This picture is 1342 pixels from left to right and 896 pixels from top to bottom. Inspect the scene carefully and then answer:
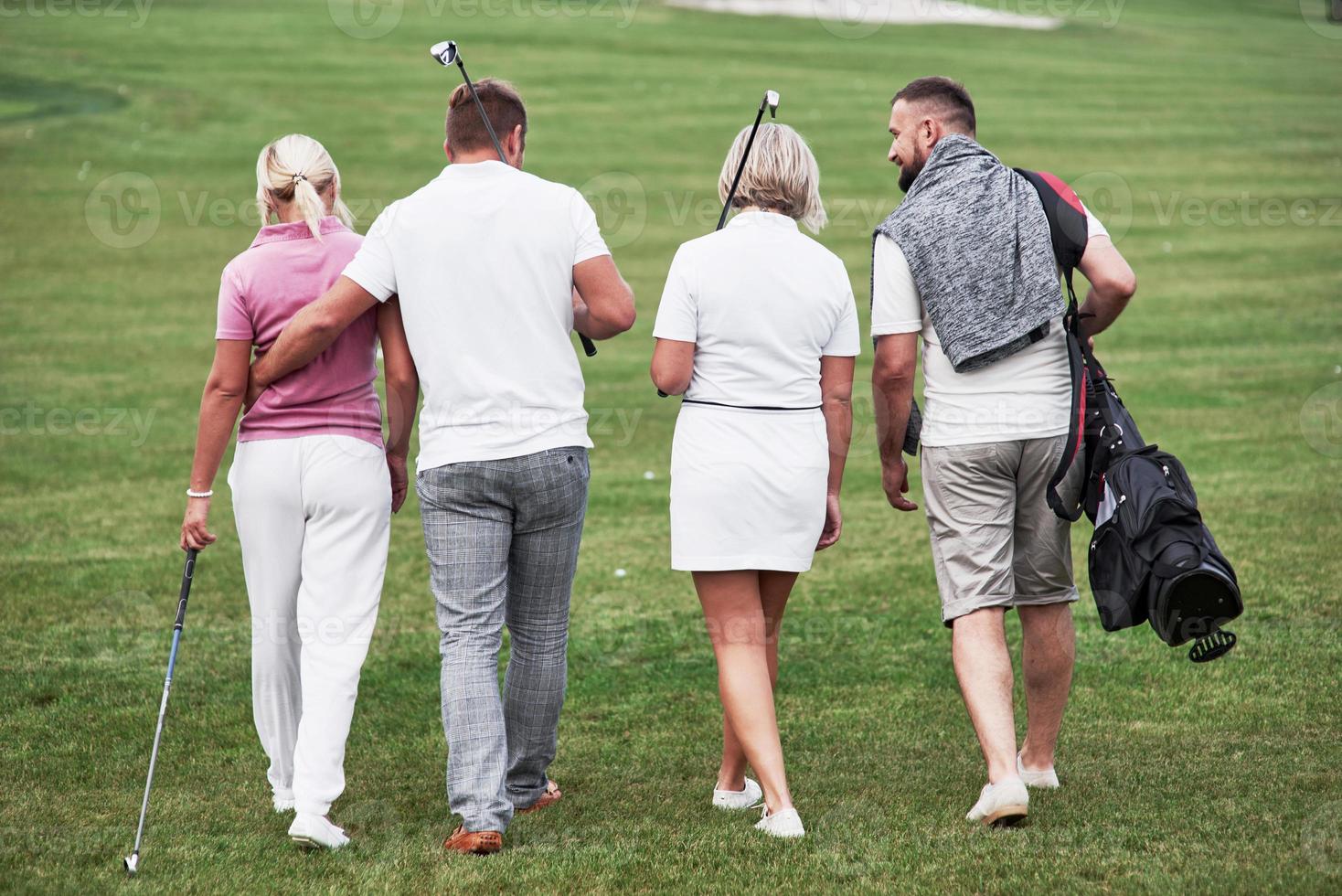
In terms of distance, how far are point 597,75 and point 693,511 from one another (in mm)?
23610

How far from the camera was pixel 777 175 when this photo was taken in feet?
13.5

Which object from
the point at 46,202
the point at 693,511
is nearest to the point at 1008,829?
the point at 693,511

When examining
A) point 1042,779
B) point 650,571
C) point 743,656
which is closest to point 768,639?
point 743,656

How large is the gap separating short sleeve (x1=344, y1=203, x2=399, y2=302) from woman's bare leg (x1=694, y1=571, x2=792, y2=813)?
1.21 metres

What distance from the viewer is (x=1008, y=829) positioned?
403cm

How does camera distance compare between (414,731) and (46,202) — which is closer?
(414,731)

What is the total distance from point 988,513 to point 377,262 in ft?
6.31

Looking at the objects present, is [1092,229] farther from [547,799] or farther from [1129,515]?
[547,799]

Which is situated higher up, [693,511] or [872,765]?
[693,511]

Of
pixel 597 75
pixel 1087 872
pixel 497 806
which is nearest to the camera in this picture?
pixel 1087 872

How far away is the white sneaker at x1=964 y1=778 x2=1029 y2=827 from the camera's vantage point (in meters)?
4.02

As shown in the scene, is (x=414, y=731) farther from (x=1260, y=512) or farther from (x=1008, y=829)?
(x=1260, y=512)

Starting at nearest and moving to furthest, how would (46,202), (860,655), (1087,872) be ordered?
(1087,872) → (860,655) → (46,202)

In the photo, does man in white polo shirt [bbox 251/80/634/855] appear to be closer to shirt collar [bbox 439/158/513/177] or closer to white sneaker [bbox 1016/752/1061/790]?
shirt collar [bbox 439/158/513/177]
